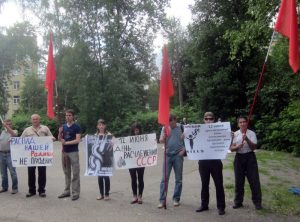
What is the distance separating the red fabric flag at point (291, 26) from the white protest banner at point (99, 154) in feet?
14.6

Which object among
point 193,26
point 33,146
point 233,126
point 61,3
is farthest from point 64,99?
point 33,146

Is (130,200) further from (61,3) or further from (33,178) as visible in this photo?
(61,3)

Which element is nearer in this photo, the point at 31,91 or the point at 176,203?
the point at 176,203

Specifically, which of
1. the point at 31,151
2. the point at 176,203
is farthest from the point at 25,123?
the point at 176,203

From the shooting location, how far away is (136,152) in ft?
29.8

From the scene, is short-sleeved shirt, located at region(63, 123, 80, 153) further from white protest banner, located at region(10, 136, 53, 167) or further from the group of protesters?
white protest banner, located at region(10, 136, 53, 167)

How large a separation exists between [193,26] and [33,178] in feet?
79.2

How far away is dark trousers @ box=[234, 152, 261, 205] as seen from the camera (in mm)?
8203

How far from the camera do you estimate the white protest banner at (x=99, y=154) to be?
9258mm

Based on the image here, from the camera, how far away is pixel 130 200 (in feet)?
30.3

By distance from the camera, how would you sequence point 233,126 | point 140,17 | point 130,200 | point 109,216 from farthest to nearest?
point 140,17 → point 233,126 → point 130,200 → point 109,216

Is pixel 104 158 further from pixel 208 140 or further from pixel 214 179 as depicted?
pixel 214 179

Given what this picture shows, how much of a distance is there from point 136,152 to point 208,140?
1.73m

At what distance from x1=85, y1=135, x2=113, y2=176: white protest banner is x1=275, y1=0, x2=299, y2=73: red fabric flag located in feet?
14.6
